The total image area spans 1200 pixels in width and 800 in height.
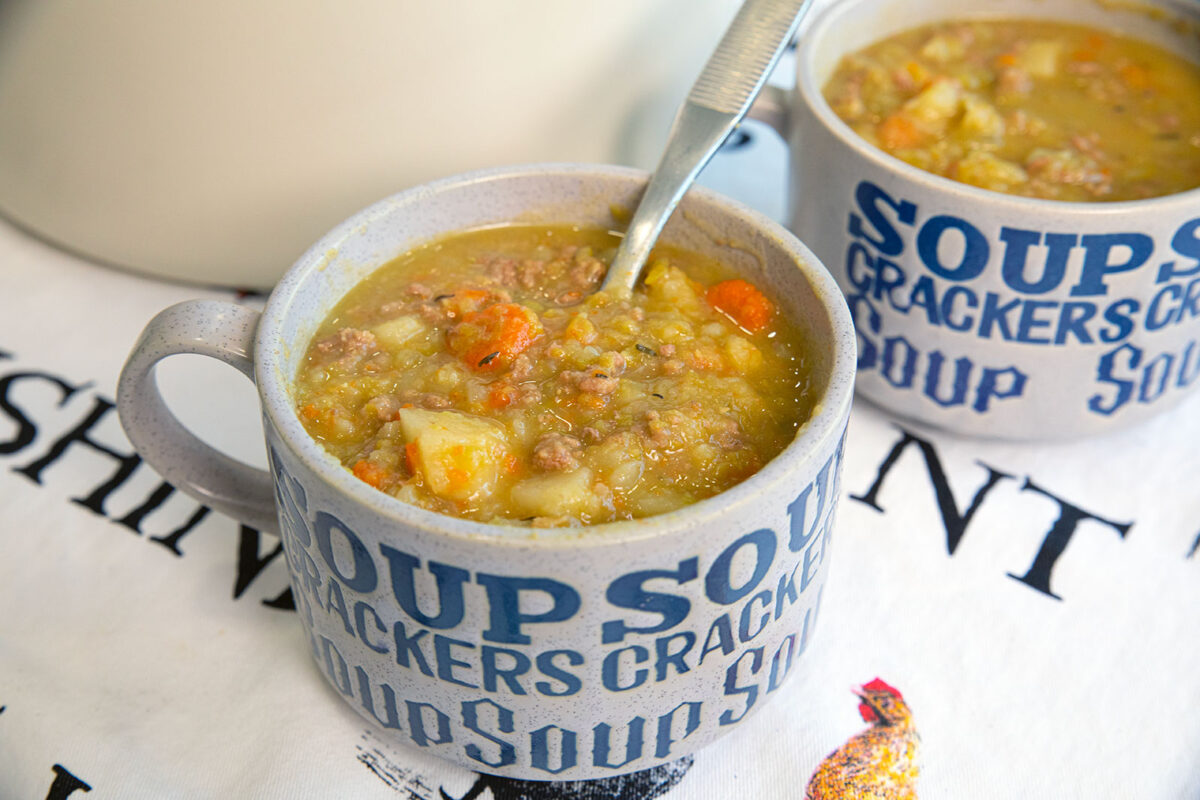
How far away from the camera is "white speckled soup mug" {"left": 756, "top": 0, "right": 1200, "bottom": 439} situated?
1310 mm

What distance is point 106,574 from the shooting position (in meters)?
1.35

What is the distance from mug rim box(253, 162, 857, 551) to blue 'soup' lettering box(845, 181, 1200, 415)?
25cm

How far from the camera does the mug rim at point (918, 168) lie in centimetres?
129

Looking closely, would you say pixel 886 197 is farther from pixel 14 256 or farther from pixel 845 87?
pixel 14 256

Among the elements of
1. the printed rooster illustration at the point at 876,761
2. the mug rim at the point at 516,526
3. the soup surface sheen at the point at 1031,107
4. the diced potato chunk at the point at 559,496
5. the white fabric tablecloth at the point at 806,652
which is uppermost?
the mug rim at the point at 516,526

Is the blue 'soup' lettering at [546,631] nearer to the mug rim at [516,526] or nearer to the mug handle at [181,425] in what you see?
the mug rim at [516,526]

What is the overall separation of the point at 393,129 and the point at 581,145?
0.27m

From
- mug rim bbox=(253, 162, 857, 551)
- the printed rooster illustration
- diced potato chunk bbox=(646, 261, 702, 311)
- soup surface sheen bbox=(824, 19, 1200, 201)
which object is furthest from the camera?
soup surface sheen bbox=(824, 19, 1200, 201)

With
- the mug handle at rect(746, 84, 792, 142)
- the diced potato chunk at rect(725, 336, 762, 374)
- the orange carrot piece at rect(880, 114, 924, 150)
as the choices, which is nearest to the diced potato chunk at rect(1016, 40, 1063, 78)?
the orange carrot piece at rect(880, 114, 924, 150)

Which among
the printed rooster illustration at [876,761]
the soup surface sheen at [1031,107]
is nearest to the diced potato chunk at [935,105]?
Result: the soup surface sheen at [1031,107]

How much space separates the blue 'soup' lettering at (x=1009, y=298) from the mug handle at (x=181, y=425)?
0.76 meters

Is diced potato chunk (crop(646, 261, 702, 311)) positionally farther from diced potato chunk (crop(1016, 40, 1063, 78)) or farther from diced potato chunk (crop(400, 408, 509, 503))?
diced potato chunk (crop(1016, 40, 1063, 78))

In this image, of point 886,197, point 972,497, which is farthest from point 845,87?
point 972,497

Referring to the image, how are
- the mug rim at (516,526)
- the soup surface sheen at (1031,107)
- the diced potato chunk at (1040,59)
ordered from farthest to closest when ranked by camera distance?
1. the diced potato chunk at (1040,59)
2. the soup surface sheen at (1031,107)
3. the mug rim at (516,526)
